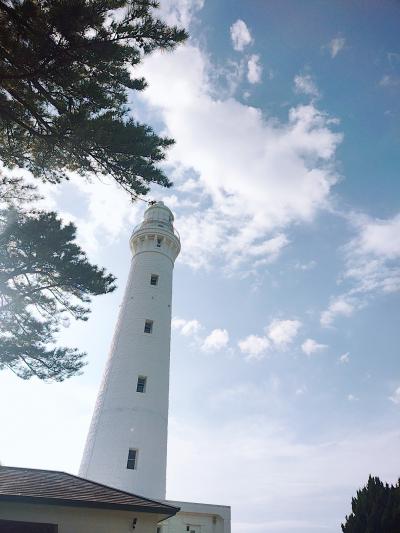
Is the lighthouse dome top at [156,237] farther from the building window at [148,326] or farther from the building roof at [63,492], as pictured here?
the building roof at [63,492]

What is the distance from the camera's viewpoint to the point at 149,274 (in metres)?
21.5

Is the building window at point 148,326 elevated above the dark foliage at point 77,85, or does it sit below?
above

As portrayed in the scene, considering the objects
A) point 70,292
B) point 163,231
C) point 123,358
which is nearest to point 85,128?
point 70,292

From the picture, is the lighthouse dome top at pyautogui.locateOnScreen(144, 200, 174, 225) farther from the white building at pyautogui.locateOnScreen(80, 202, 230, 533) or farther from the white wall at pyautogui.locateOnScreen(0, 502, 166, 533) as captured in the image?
the white wall at pyautogui.locateOnScreen(0, 502, 166, 533)

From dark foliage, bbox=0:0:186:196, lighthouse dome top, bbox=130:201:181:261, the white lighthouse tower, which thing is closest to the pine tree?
dark foliage, bbox=0:0:186:196

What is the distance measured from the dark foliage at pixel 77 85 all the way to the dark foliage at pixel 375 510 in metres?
16.6

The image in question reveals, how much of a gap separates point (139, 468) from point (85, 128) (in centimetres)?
1403

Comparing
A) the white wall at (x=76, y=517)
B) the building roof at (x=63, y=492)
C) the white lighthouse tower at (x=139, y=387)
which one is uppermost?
the white lighthouse tower at (x=139, y=387)

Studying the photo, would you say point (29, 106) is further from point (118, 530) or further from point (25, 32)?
point (118, 530)

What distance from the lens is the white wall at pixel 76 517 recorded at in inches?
376

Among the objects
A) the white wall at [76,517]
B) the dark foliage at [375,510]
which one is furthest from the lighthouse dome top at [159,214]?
the dark foliage at [375,510]

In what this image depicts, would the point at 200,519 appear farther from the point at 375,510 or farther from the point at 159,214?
the point at 159,214

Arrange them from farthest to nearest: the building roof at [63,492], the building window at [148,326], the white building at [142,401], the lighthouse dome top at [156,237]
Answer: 1. the lighthouse dome top at [156,237]
2. the building window at [148,326]
3. the white building at [142,401]
4. the building roof at [63,492]

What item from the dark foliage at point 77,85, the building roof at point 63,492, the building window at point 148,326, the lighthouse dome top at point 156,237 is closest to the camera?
the dark foliage at point 77,85
